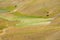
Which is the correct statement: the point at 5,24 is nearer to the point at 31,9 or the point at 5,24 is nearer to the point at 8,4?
the point at 31,9

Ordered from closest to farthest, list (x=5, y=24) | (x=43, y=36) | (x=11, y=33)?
(x=43, y=36), (x=11, y=33), (x=5, y=24)

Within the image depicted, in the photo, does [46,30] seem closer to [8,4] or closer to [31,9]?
[31,9]

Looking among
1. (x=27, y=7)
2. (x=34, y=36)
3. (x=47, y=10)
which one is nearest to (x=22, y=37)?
(x=34, y=36)

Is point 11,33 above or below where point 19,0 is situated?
below

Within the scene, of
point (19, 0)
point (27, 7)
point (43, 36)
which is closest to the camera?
point (43, 36)

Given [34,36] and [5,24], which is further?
[5,24]

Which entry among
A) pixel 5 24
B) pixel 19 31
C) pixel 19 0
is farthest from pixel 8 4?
pixel 19 31
